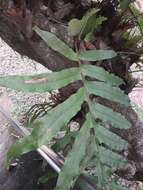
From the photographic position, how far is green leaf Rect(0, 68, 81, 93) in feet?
3.03

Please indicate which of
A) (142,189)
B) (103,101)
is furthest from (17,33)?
(142,189)

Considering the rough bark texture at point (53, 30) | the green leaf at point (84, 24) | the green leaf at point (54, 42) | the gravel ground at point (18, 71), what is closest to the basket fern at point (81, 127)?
the green leaf at point (54, 42)

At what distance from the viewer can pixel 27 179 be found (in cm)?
137

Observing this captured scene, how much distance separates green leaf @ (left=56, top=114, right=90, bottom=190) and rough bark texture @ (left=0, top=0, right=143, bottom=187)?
353 mm

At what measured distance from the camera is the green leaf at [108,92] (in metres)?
1.00

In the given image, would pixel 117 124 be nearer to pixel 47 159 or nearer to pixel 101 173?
pixel 101 173

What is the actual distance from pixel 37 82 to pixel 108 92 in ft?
0.57

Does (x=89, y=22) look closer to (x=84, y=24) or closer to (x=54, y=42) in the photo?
(x=84, y=24)

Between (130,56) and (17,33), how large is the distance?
0.36 meters

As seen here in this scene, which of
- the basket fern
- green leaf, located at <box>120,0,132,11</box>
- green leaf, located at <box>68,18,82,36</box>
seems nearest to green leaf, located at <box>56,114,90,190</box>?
the basket fern

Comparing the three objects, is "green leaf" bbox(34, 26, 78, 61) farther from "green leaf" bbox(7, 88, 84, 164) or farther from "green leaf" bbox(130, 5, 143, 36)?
"green leaf" bbox(130, 5, 143, 36)

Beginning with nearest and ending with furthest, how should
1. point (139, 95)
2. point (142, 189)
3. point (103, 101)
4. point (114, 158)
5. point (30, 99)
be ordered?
point (114, 158), point (103, 101), point (142, 189), point (30, 99), point (139, 95)

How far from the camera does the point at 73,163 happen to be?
0.90 meters

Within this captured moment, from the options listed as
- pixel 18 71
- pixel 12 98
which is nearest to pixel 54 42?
pixel 12 98
